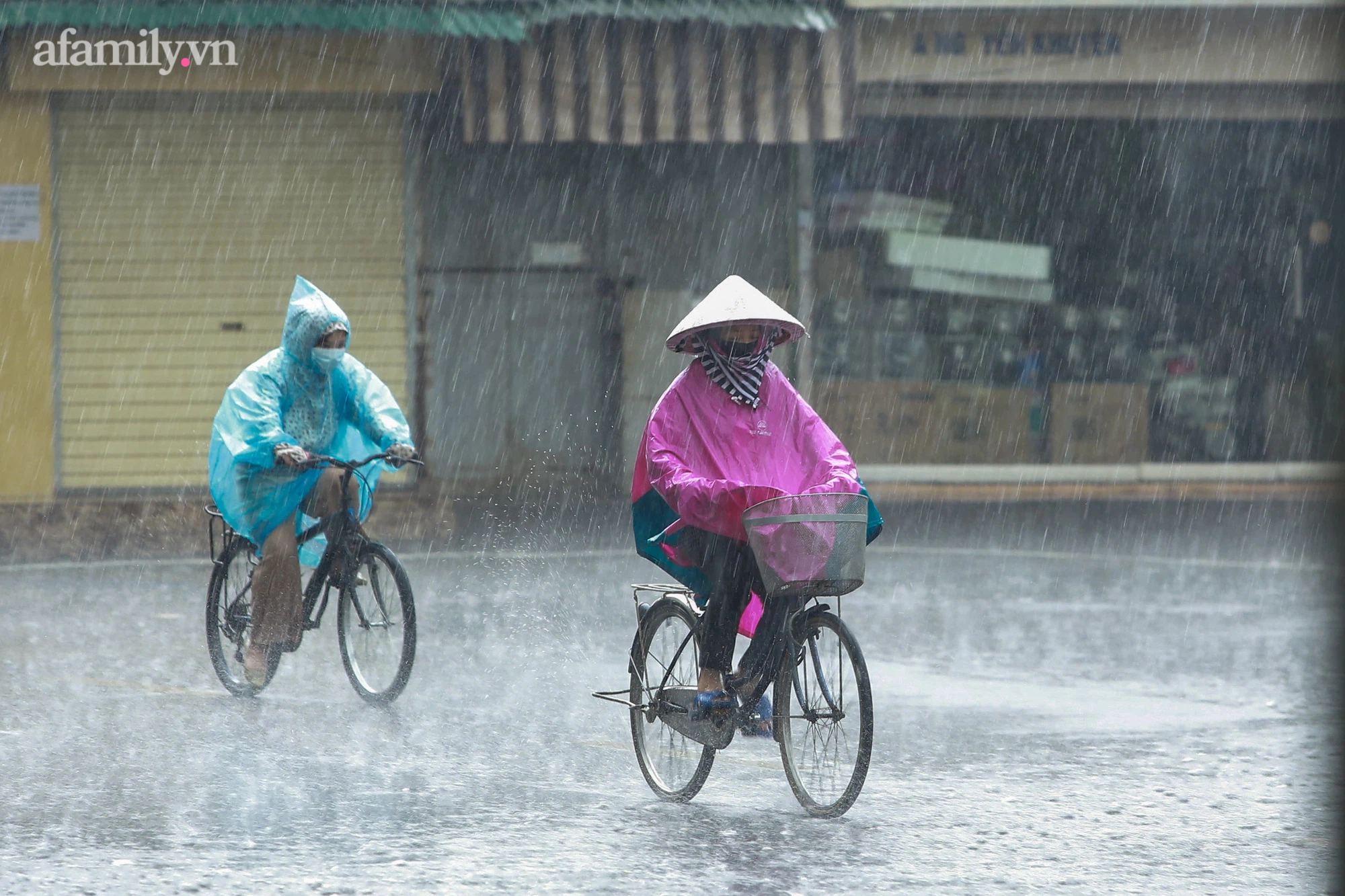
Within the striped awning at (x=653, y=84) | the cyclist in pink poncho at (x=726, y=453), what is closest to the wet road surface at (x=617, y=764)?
the cyclist in pink poncho at (x=726, y=453)

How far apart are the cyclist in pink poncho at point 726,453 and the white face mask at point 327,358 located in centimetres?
230

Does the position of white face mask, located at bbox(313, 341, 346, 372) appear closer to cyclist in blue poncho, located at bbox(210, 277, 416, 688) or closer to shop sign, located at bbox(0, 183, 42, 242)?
cyclist in blue poncho, located at bbox(210, 277, 416, 688)

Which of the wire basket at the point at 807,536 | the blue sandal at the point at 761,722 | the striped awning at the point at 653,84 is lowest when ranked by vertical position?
→ the blue sandal at the point at 761,722

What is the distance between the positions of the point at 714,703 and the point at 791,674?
0.26 m

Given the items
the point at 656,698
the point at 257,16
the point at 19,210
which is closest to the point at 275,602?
the point at 656,698

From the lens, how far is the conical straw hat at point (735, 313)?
576cm

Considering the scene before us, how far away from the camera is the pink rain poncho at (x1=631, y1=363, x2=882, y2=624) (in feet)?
18.6

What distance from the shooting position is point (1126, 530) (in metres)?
15.2

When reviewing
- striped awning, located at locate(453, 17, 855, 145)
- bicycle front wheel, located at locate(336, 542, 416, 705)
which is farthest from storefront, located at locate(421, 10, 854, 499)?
bicycle front wheel, located at locate(336, 542, 416, 705)

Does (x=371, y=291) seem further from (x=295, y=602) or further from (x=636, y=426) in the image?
(x=295, y=602)

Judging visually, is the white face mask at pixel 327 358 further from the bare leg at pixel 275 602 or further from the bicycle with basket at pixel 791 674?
the bicycle with basket at pixel 791 674

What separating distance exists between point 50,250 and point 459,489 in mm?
4212

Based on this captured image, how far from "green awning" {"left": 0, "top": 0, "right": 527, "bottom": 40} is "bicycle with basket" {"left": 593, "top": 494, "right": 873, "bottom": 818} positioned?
31.4 ft

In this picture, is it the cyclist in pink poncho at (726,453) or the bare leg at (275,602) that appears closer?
the cyclist in pink poncho at (726,453)
